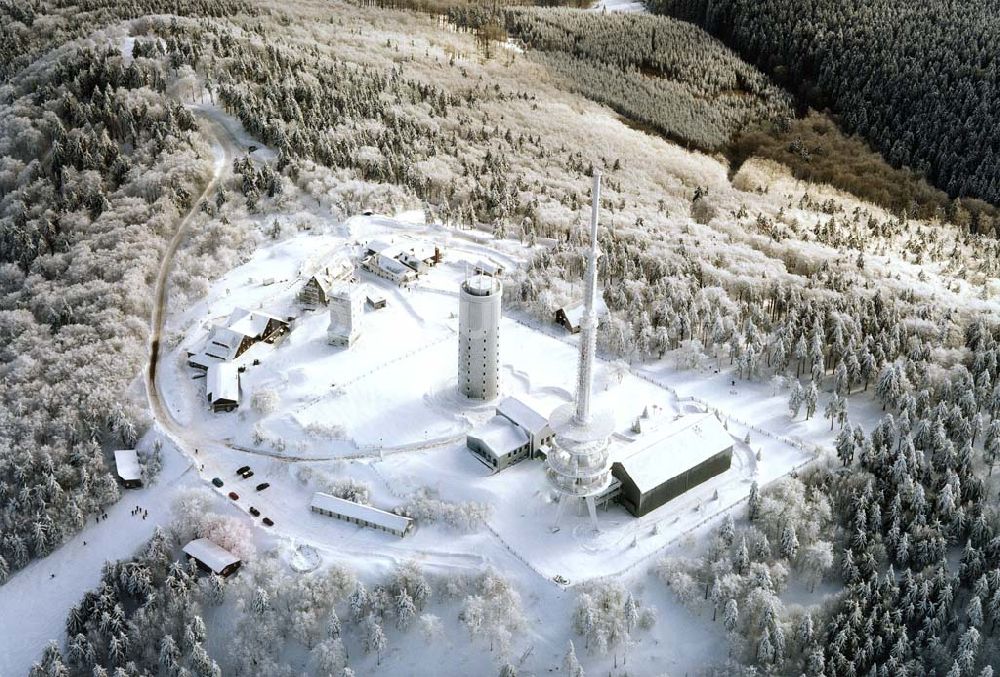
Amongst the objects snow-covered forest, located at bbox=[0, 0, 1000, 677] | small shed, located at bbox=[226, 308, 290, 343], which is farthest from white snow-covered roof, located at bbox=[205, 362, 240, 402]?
snow-covered forest, located at bbox=[0, 0, 1000, 677]

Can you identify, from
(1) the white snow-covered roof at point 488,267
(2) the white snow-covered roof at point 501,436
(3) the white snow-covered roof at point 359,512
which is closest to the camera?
(3) the white snow-covered roof at point 359,512

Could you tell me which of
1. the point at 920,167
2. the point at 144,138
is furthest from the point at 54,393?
the point at 920,167

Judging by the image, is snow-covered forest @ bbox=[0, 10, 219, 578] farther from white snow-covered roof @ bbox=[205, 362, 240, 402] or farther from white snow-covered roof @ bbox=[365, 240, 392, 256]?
white snow-covered roof @ bbox=[365, 240, 392, 256]

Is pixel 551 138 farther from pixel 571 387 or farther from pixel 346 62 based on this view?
pixel 571 387

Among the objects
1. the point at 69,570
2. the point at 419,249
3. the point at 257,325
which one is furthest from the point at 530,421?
the point at 69,570

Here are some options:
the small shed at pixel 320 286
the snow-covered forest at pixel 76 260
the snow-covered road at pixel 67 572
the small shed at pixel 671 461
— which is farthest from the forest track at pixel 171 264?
the small shed at pixel 671 461

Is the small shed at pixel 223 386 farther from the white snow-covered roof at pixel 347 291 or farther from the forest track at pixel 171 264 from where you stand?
the white snow-covered roof at pixel 347 291
